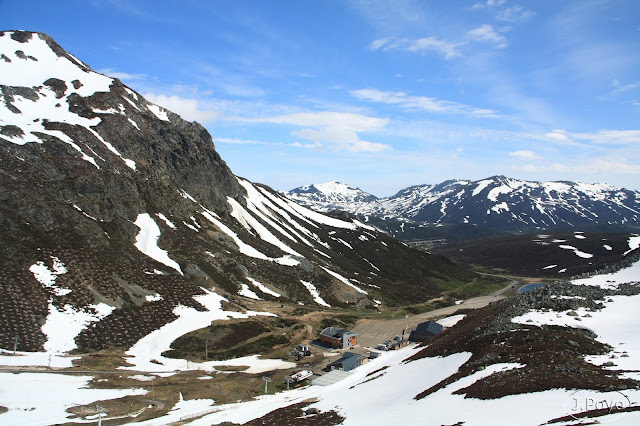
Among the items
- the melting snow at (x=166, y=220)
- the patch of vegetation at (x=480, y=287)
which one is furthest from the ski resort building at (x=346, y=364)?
the patch of vegetation at (x=480, y=287)

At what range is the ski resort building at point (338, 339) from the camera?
79250 millimetres

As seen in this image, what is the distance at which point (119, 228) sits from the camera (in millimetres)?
90750

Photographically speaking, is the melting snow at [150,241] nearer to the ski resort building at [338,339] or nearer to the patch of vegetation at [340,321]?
the patch of vegetation at [340,321]

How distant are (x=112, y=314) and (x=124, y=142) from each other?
6619 cm

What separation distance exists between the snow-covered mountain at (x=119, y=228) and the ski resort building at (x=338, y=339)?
23831 mm

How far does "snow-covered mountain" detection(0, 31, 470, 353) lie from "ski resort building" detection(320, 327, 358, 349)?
23831 millimetres

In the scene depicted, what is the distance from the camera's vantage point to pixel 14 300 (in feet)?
202

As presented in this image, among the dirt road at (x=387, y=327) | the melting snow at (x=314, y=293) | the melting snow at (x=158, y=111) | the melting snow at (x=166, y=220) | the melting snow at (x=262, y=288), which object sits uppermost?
the melting snow at (x=158, y=111)

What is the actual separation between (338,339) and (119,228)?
5522 centimetres

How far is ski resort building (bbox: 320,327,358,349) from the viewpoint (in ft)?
260

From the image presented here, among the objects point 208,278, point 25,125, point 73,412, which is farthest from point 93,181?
point 73,412

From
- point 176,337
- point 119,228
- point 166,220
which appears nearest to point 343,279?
point 166,220

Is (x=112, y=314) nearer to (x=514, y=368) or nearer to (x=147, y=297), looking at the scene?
(x=147, y=297)

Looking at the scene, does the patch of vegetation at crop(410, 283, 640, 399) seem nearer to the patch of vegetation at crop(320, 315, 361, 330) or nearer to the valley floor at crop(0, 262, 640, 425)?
the valley floor at crop(0, 262, 640, 425)
